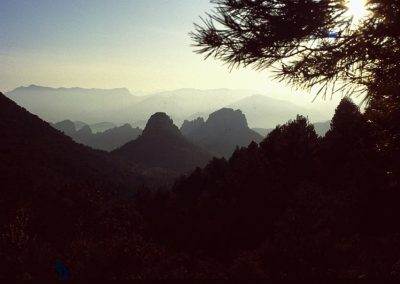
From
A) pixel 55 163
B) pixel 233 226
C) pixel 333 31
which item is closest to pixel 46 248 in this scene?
pixel 333 31

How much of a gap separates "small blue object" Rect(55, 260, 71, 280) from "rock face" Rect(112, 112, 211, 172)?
357ft

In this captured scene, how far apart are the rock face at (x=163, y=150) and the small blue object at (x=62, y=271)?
109 meters

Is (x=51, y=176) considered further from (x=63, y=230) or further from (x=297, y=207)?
(x=63, y=230)

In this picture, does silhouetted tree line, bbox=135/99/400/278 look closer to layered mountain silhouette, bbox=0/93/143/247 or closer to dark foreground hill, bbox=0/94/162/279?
dark foreground hill, bbox=0/94/162/279

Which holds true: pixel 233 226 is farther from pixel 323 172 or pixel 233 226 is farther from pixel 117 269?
pixel 117 269

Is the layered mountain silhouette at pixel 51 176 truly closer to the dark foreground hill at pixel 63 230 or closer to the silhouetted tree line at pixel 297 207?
the dark foreground hill at pixel 63 230

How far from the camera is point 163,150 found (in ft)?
443

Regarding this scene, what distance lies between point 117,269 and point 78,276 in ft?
2.76

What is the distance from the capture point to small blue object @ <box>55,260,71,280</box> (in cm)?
→ 678

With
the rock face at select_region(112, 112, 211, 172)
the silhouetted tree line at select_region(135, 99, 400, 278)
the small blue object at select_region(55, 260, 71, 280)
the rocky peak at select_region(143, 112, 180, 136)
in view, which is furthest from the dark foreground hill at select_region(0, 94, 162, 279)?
the rocky peak at select_region(143, 112, 180, 136)

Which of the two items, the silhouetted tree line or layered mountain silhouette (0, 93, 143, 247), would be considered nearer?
the silhouetted tree line

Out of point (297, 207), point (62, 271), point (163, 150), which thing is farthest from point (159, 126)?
point (62, 271)

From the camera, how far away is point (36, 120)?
6762cm

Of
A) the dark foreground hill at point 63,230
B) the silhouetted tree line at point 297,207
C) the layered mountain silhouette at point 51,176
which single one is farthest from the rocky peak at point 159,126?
the dark foreground hill at point 63,230
